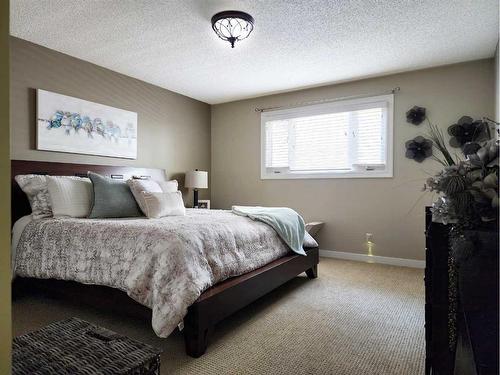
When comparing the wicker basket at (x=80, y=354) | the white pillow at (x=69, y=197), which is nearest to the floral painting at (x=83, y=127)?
the white pillow at (x=69, y=197)

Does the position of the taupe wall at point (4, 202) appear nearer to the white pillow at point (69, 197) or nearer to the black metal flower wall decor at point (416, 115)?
the white pillow at point (69, 197)

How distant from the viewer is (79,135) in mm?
3627

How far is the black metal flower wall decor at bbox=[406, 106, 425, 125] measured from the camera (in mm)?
3889

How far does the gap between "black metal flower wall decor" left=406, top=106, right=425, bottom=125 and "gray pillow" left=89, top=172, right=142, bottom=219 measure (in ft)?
11.0

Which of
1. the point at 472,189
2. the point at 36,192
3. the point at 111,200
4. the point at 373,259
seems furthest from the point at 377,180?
the point at 36,192

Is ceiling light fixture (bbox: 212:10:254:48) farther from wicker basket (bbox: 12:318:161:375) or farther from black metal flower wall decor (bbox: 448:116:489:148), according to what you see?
black metal flower wall decor (bbox: 448:116:489:148)

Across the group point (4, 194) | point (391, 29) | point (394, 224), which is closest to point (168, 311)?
point (4, 194)

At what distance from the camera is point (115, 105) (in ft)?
13.2

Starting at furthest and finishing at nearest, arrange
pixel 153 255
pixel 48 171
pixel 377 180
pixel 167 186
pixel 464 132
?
pixel 377 180 → pixel 167 186 → pixel 464 132 → pixel 48 171 → pixel 153 255

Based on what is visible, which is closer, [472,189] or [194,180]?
[472,189]

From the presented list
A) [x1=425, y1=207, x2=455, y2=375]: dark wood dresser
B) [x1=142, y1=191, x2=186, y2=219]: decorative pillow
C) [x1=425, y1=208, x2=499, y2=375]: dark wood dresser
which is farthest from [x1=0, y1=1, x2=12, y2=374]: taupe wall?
[x1=142, y1=191, x2=186, y2=219]: decorative pillow

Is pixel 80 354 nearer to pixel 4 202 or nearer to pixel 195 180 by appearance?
pixel 4 202

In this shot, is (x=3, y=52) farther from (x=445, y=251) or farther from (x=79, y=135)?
(x=79, y=135)

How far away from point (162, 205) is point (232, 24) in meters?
1.73
